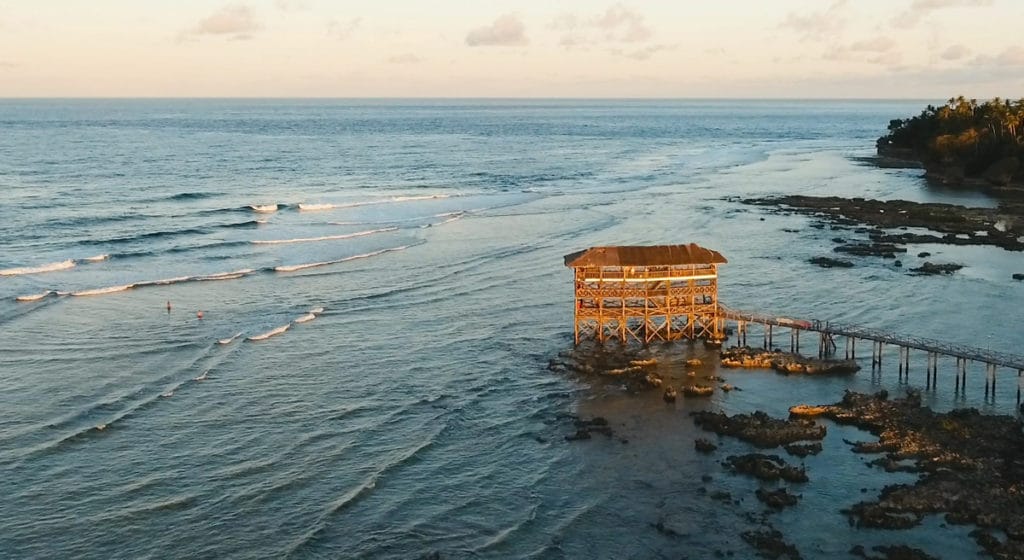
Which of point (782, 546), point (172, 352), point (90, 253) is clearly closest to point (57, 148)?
point (90, 253)

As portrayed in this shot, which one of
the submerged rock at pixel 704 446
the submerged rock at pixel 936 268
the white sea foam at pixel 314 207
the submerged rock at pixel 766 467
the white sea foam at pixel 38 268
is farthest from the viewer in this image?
the white sea foam at pixel 314 207

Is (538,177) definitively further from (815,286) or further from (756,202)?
(815,286)

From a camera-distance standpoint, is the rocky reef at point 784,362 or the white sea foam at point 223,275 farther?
the white sea foam at point 223,275

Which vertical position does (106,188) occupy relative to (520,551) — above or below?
above

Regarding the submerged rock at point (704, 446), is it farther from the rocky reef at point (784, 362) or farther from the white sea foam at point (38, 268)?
the white sea foam at point (38, 268)

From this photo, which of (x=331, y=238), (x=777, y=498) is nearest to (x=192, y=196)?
(x=331, y=238)

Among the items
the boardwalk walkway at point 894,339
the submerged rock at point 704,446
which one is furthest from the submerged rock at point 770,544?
the boardwalk walkway at point 894,339

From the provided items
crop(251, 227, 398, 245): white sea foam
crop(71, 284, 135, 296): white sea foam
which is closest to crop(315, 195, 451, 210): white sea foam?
crop(251, 227, 398, 245): white sea foam
